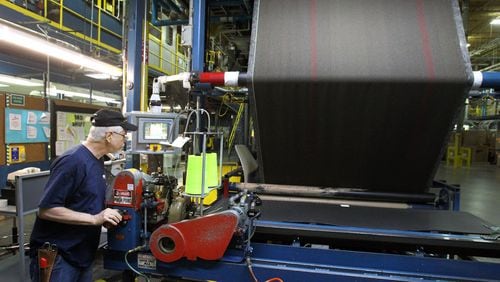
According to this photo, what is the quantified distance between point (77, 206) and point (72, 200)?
4cm

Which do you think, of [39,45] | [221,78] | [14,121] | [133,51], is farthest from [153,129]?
[14,121]

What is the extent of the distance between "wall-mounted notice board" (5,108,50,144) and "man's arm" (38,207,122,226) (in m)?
3.26

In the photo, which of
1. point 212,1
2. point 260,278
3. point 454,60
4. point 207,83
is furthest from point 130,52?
point 454,60

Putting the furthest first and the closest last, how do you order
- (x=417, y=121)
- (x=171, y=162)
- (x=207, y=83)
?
(x=171, y=162)
(x=207, y=83)
(x=417, y=121)

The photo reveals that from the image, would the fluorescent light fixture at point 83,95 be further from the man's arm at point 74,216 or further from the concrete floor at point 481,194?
the concrete floor at point 481,194

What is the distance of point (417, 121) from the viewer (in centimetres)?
208

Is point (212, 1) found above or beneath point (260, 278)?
above

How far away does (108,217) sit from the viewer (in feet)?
5.61

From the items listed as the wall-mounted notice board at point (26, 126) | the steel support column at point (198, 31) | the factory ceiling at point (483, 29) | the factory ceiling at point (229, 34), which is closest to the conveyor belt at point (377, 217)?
the steel support column at point (198, 31)

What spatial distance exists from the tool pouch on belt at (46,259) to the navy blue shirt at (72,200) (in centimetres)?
4

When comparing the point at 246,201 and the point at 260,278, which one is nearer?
the point at 260,278

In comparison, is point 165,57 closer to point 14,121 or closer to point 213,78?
point 14,121

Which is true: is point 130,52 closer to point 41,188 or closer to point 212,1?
point 212,1

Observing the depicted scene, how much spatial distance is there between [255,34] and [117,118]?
1.11 metres
